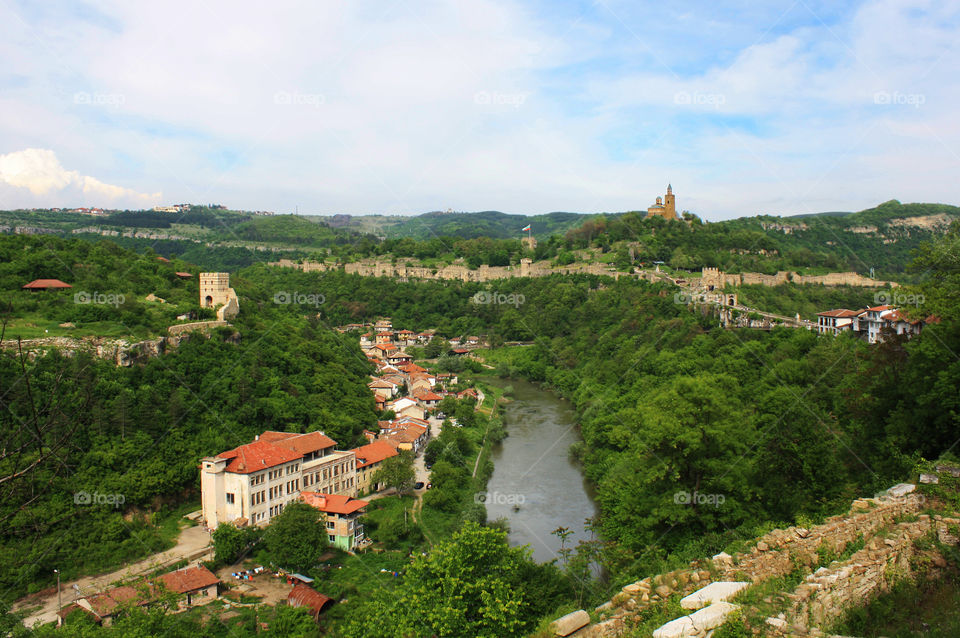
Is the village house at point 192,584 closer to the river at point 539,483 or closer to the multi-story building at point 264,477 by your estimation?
the multi-story building at point 264,477

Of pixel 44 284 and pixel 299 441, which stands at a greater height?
pixel 44 284

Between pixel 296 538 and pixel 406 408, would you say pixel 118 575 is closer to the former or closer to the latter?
pixel 296 538

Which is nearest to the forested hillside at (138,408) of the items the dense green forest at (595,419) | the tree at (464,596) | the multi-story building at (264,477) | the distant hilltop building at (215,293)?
the dense green forest at (595,419)

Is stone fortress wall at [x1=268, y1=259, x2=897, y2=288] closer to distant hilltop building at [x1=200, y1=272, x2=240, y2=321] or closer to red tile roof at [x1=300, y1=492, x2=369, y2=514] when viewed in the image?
distant hilltop building at [x1=200, y1=272, x2=240, y2=321]

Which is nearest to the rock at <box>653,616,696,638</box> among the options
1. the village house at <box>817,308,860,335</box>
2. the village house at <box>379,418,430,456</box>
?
the village house at <box>379,418,430,456</box>

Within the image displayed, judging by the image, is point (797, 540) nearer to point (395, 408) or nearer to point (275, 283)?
point (395, 408)

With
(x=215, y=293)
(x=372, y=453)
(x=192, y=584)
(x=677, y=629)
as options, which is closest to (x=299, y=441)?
(x=372, y=453)

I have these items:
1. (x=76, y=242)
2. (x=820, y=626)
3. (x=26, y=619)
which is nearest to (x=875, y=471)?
(x=820, y=626)
